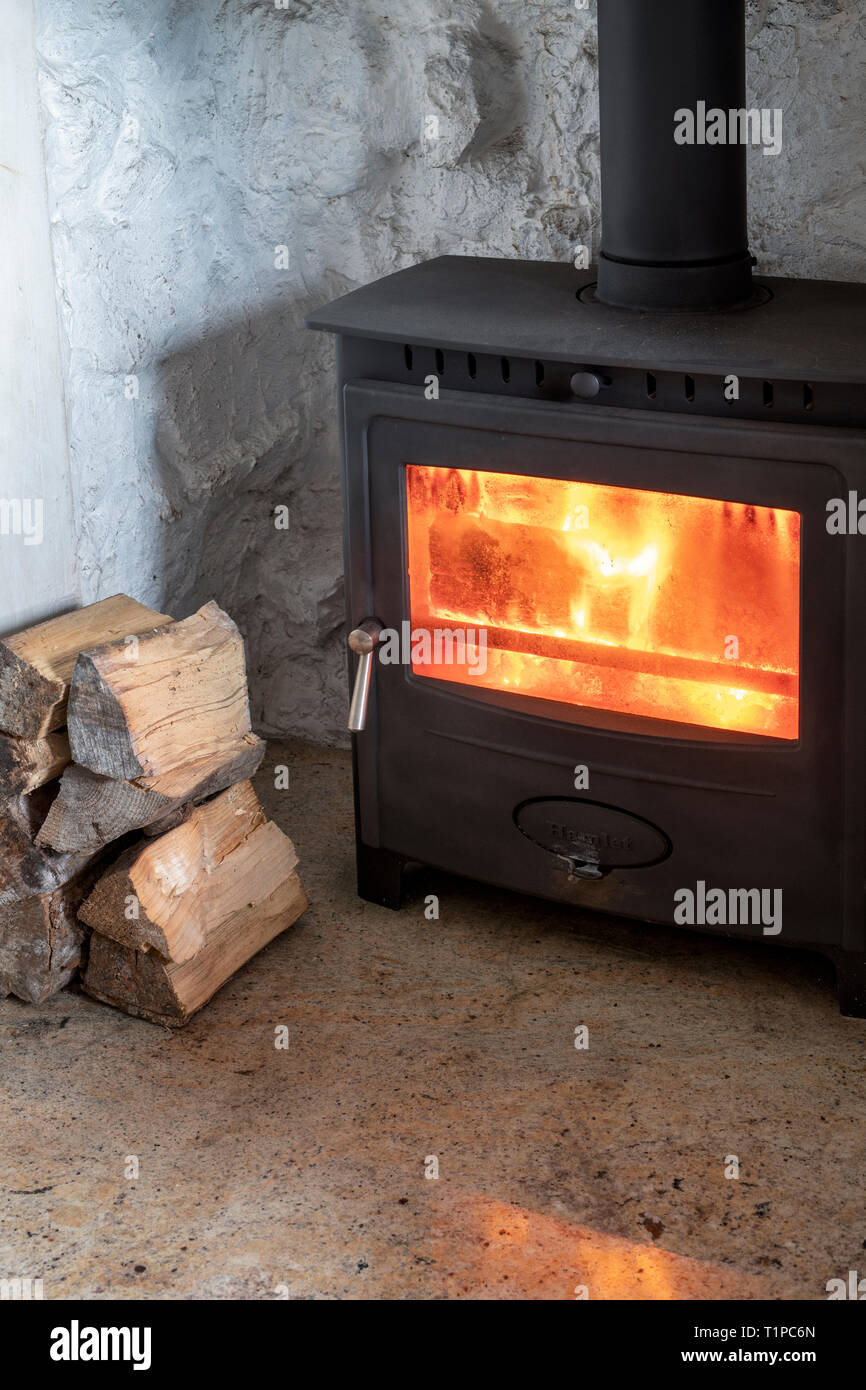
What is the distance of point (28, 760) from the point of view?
177 centimetres

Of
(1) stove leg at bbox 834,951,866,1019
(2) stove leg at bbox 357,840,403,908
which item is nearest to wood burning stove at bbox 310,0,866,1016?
(1) stove leg at bbox 834,951,866,1019

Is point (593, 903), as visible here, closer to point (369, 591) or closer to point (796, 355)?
point (369, 591)

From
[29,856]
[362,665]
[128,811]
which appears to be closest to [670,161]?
[362,665]

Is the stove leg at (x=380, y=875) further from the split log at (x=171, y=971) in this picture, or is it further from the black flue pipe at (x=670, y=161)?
the black flue pipe at (x=670, y=161)

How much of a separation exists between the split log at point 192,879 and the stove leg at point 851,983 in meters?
0.72

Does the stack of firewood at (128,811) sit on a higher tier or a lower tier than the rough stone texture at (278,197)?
lower

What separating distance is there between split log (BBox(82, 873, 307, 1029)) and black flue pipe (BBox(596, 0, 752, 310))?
36.0 inches

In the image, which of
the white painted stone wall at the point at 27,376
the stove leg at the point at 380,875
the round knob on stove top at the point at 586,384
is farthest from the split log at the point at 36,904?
the round knob on stove top at the point at 586,384

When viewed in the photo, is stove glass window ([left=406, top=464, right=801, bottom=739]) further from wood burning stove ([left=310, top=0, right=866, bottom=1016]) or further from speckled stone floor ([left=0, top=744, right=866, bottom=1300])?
speckled stone floor ([left=0, top=744, right=866, bottom=1300])

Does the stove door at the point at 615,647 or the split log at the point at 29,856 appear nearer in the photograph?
the stove door at the point at 615,647

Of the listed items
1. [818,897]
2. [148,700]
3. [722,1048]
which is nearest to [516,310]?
[148,700]

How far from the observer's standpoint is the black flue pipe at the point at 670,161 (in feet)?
5.38

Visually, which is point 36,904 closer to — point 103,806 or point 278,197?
point 103,806

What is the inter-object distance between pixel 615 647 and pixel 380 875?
0.50 m
